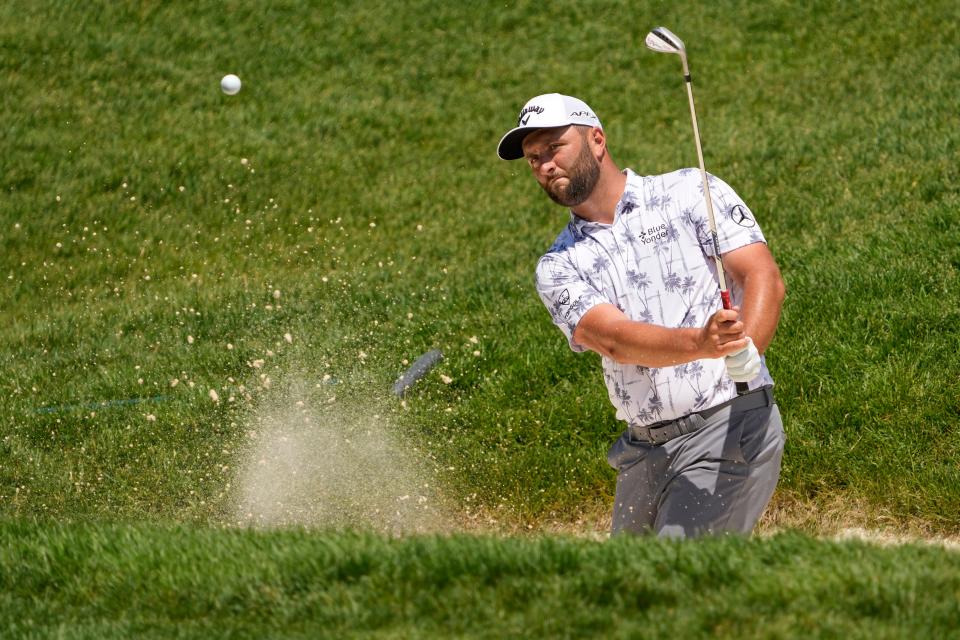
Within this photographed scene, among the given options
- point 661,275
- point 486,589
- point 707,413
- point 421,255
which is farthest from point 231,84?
point 486,589

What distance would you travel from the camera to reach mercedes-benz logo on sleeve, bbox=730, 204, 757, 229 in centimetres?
509

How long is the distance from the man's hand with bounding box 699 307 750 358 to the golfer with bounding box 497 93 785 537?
1.27ft

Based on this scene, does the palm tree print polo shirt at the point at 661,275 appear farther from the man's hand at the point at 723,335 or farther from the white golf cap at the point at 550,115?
the man's hand at the point at 723,335

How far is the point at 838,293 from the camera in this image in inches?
357

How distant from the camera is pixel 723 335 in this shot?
14.8 feet

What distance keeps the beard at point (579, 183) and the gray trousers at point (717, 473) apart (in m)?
1.07

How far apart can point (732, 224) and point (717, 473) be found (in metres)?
1.03

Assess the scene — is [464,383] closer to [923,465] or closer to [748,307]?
[923,465]

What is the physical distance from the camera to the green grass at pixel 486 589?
13.0 ft

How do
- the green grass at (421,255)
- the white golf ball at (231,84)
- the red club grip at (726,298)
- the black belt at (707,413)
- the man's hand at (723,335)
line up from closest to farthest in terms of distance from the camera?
1. the man's hand at (723,335)
2. the red club grip at (726,298)
3. the black belt at (707,413)
4. the green grass at (421,255)
5. the white golf ball at (231,84)

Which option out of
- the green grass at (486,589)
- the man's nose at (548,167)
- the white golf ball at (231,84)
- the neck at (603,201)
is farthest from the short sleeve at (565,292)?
the white golf ball at (231,84)

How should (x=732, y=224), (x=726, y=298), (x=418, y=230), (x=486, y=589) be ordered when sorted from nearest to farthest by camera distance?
(x=486, y=589)
(x=726, y=298)
(x=732, y=224)
(x=418, y=230)

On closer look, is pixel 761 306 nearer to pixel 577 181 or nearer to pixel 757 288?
pixel 757 288

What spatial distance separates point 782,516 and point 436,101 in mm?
9939
